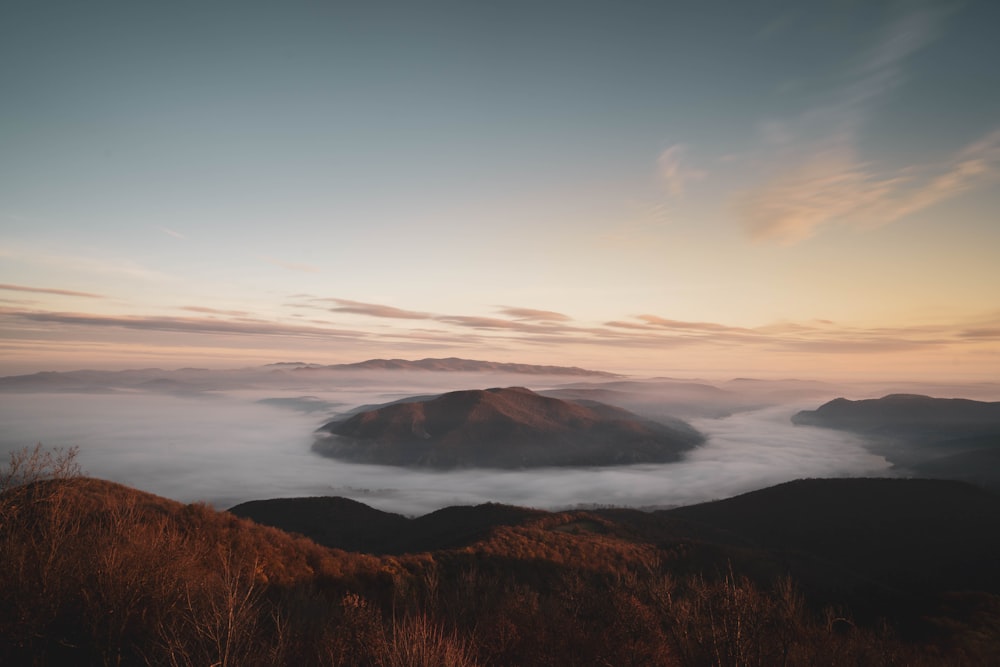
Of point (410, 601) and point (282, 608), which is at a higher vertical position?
point (282, 608)

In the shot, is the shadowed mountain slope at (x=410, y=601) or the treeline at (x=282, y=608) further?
the shadowed mountain slope at (x=410, y=601)

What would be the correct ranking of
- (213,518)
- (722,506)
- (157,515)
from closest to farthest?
(157,515), (213,518), (722,506)

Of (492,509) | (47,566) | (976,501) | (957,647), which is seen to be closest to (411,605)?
(47,566)

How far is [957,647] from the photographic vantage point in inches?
1587

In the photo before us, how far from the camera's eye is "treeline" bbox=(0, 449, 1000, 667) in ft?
53.8

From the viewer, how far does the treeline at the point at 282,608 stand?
53.8ft

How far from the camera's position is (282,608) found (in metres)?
26.2

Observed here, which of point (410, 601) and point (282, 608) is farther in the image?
point (410, 601)

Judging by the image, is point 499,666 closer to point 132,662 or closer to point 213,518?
point 132,662

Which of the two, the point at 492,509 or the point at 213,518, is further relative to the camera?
the point at 492,509

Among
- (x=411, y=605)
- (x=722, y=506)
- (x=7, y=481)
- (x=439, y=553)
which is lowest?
(x=722, y=506)

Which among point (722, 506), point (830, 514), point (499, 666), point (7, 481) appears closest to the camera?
point (7, 481)

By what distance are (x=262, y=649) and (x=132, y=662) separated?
4.37m

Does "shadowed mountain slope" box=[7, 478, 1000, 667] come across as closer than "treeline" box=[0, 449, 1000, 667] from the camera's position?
No
